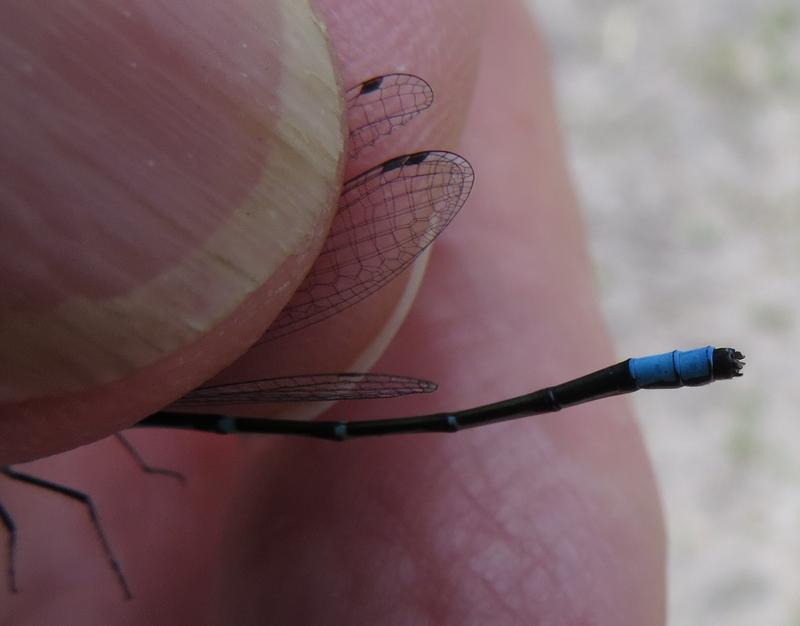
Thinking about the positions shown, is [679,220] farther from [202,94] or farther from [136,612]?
[202,94]

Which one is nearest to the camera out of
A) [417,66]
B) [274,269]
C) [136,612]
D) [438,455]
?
[274,269]

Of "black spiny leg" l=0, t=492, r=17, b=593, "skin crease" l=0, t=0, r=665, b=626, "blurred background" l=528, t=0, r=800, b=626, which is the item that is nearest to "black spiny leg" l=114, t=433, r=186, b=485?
"skin crease" l=0, t=0, r=665, b=626

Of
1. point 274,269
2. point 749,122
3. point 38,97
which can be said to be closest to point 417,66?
point 274,269

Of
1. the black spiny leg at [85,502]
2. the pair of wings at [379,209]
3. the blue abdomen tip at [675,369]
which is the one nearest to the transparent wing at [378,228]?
the pair of wings at [379,209]

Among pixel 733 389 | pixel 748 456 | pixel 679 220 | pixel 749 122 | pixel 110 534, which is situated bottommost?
pixel 110 534

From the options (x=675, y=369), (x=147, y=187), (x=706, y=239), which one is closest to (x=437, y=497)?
(x=675, y=369)

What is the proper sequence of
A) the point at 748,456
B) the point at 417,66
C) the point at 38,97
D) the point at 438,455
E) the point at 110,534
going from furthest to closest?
the point at 748,456 → the point at 110,534 → the point at 438,455 → the point at 417,66 → the point at 38,97

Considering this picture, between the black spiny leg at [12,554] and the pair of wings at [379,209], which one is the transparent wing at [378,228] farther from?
the black spiny leg at [12,554]
